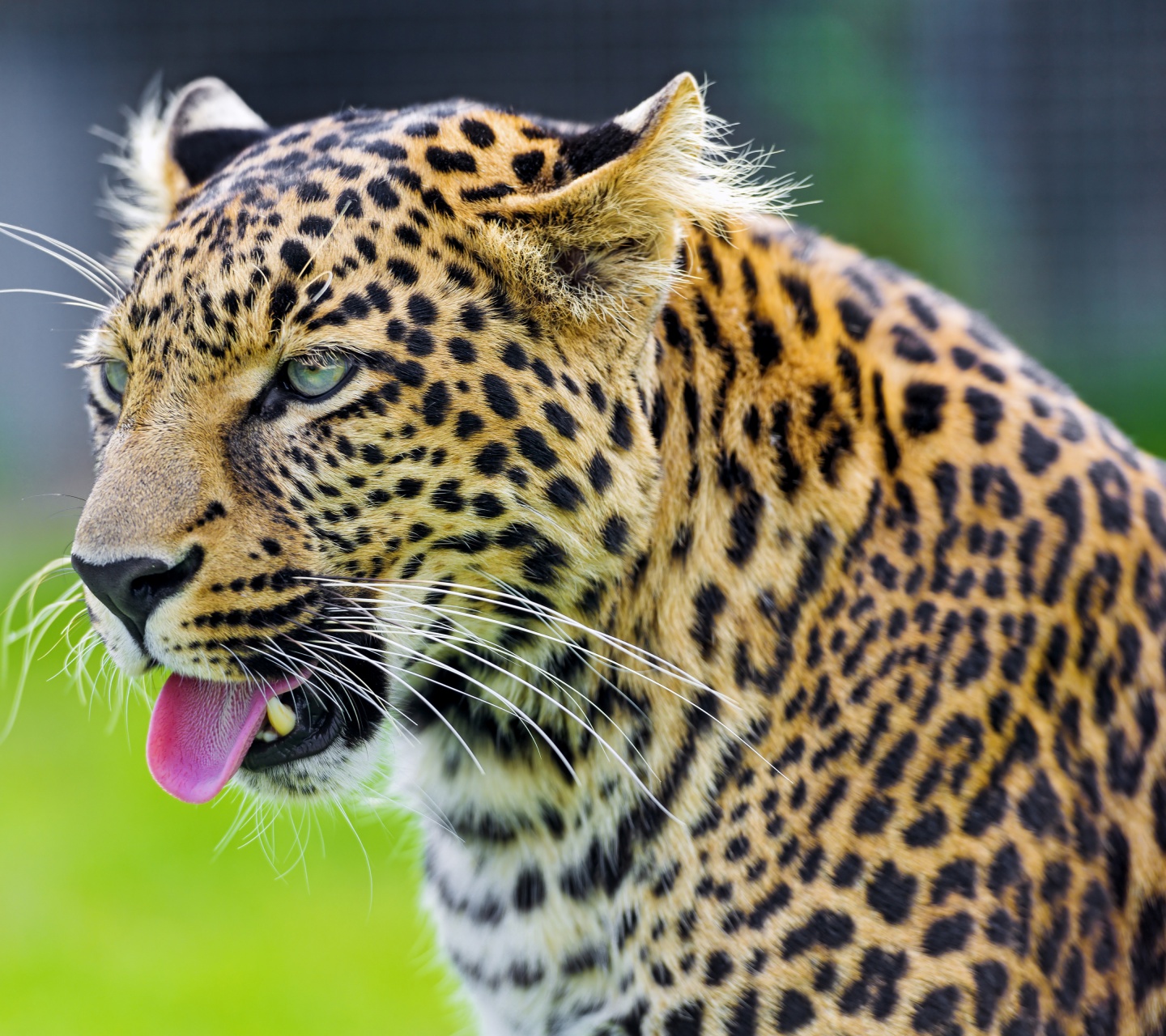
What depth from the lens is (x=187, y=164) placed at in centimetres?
459

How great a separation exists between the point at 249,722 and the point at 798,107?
1231 centimetres

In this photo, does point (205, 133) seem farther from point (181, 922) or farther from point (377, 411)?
point (181, 922)

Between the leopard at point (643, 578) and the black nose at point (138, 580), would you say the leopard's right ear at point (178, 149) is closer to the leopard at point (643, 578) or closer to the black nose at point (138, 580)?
the leopard at point (643, 578)

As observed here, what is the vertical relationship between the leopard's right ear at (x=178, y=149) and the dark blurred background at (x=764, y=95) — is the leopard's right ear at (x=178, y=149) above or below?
below

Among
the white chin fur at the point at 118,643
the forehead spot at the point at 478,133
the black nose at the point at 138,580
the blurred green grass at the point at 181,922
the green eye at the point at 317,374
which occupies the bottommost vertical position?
the blurred green grass at the point at 181,922

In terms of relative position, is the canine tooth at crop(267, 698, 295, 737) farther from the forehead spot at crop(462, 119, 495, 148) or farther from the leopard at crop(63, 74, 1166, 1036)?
the forehead spot at crop(462, 119, 495, 148)

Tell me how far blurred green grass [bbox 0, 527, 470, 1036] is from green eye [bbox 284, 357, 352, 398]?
2328 millimetres

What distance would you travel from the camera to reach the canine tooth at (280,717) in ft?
12.5

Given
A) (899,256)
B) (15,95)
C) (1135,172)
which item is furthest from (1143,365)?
(15,95)

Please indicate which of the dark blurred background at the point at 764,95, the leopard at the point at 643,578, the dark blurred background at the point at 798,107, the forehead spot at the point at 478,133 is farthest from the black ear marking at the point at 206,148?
the dark blurred background at the point at 764,95

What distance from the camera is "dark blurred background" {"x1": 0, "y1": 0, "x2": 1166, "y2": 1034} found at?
48.5ft

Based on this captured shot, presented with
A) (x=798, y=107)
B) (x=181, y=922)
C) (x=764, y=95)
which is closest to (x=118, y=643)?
(x=181, y=922)

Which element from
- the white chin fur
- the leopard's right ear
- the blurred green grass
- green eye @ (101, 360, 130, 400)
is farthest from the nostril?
the blurred green grass

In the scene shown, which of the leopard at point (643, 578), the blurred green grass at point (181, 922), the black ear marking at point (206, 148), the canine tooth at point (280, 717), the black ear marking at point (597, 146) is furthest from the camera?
the blurred green grass at point (181, 922)
